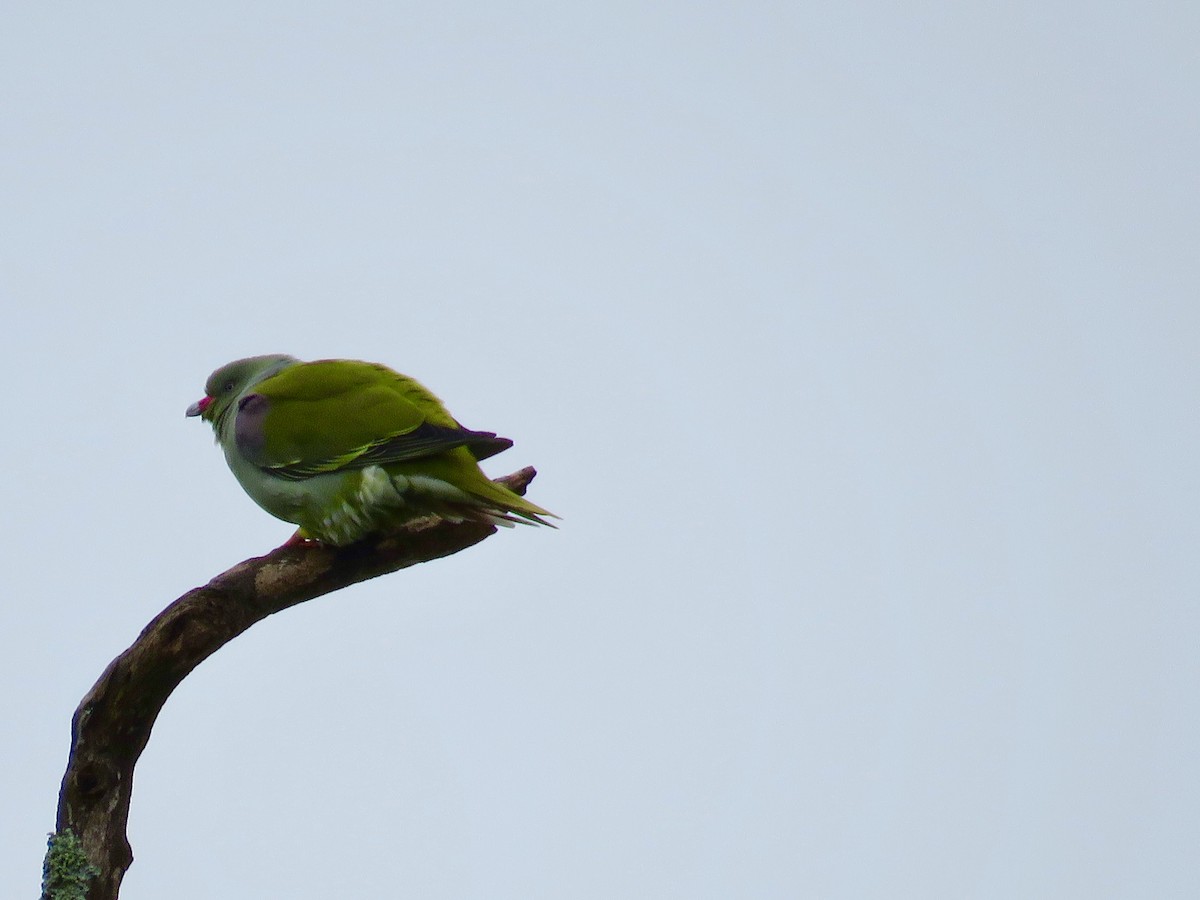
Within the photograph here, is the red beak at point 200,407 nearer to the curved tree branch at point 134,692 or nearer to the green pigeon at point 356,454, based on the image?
the green pigeon at point 356,454

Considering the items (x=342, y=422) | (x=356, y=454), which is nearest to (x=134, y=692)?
(x=356, y=454)

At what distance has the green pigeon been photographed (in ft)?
17.3

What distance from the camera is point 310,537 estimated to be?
5664mm

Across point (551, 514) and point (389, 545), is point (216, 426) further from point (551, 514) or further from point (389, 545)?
point (551, 514)

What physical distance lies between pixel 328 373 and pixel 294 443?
45 cm

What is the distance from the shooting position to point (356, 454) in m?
5.42

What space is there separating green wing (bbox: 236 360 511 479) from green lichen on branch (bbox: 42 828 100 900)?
1.79 metres

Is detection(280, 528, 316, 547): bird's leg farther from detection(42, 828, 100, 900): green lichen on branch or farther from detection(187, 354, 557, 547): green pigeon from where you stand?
detection(42, 828, 100, 900): green lichen on branch

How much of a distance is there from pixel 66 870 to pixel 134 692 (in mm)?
615

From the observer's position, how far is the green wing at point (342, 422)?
17.6ft

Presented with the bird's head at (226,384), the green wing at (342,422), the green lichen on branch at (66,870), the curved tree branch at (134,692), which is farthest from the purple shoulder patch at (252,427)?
the green lichen on branch at (66,870)

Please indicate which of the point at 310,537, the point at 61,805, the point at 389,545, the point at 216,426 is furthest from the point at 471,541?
the point at 61,805

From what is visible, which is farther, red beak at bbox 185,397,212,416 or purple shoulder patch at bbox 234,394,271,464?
red beak at bbox 185,397,212,416

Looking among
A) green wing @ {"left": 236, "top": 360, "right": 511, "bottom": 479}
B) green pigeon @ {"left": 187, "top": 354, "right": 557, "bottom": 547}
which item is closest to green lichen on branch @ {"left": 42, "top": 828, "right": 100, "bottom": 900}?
green pigeon @ {"left": 187, "top": 354, "right": 557, "bottom": 547}
